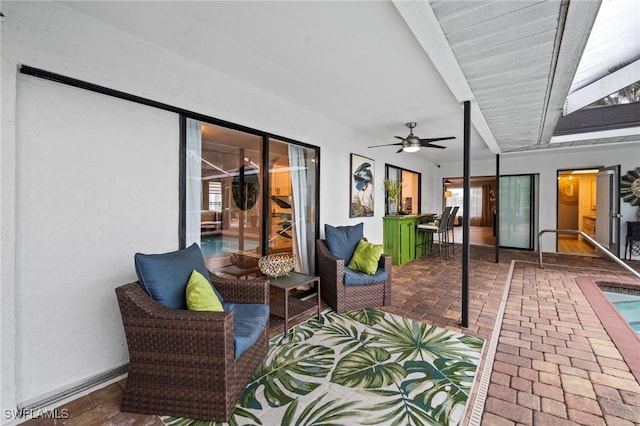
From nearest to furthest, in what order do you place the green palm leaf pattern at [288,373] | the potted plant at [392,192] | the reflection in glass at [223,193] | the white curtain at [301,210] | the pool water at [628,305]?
the green palm leaf pattern at [288,373] < the reflection in glass at [223,193] < the pool water at [628,305] < the white curtain at [301,210] < the potted plant at [392,192]

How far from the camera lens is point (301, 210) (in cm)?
388

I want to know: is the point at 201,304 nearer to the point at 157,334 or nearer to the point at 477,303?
the point at 157,334

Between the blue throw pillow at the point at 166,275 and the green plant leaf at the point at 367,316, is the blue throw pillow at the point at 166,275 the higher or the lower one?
the higher one

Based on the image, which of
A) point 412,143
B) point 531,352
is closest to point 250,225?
point 412,143

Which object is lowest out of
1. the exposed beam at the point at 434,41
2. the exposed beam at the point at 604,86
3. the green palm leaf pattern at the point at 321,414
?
the green palm leaf pattern at the point at 321,414

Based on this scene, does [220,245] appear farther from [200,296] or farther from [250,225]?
[200,296]

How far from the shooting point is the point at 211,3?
71.1 inches

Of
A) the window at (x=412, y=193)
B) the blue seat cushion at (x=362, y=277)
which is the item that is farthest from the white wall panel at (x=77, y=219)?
the window at (x=412, y=193)

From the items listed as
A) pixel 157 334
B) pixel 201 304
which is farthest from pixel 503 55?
pixel 157 334

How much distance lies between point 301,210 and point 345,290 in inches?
50.3

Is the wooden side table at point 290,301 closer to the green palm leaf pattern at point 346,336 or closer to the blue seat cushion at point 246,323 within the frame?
the green palm leaf pattern at point 346,336

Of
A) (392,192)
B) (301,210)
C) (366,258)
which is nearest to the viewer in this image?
(366,258)

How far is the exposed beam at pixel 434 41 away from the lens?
5.52ft

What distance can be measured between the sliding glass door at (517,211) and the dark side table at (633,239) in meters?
1.72
